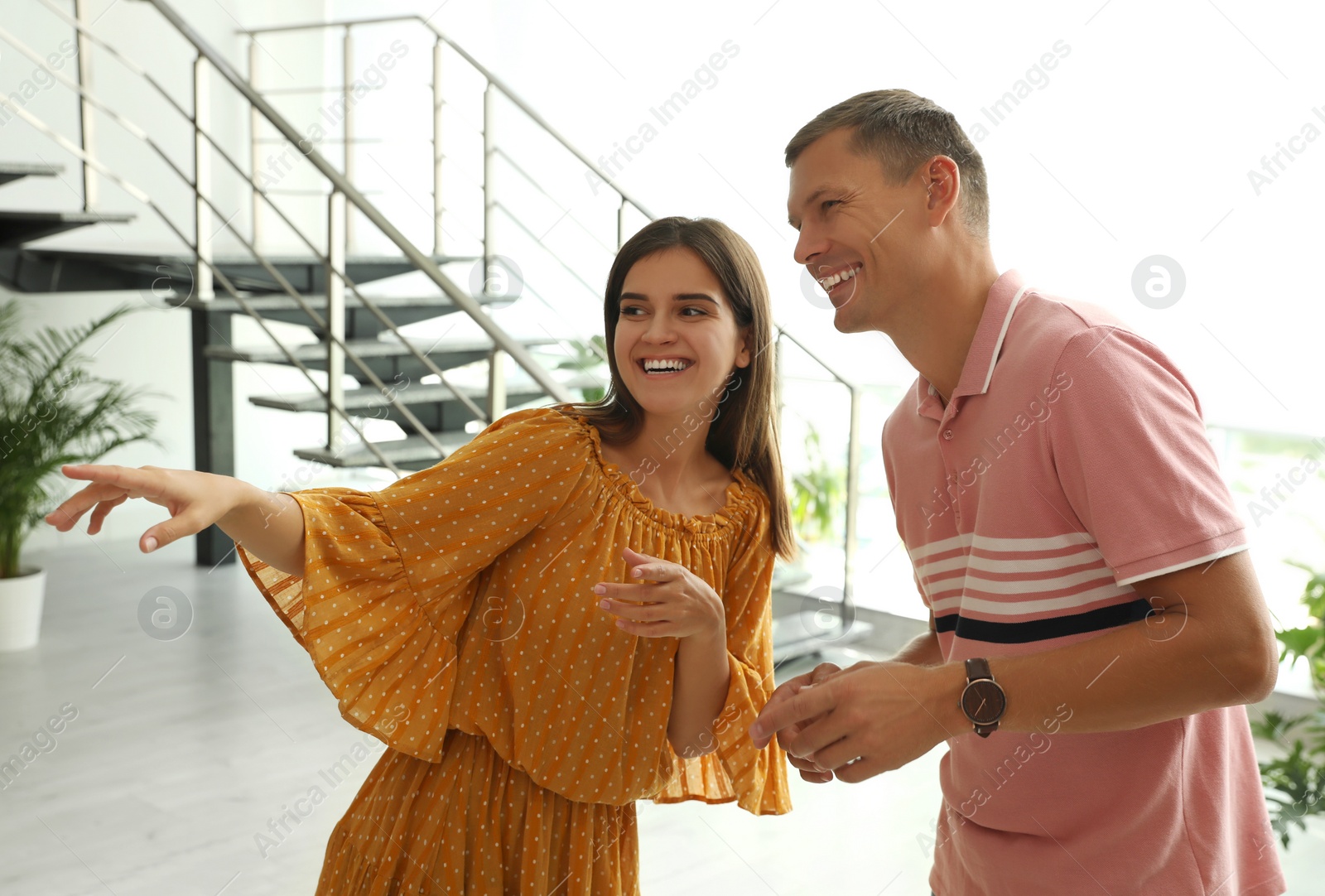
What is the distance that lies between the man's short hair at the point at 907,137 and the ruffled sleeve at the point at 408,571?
50cm

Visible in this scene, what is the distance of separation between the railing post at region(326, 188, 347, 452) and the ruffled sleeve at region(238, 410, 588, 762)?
2444 millimetres

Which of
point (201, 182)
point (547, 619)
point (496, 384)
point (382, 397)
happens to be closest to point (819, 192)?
point (547, 619)

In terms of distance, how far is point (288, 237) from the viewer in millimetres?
6715

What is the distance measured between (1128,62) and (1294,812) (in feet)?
8.39

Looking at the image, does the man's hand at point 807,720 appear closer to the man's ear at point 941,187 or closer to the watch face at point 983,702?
the watch face at point 983,702

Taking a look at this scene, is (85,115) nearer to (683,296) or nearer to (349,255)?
(349,255)

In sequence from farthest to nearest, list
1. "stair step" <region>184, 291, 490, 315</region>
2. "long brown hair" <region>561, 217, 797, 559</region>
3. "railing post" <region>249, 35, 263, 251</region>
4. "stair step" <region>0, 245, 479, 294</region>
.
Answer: "railing post" <region>249, 35, 263, 251</region> < "stair step" <region>0, 245, 479, 294</region> < "stair step" <region>184, 291, 490, 315</region> < "long brown hair" <region>561, 217, 797, 559</region>

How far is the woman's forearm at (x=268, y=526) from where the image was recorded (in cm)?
116

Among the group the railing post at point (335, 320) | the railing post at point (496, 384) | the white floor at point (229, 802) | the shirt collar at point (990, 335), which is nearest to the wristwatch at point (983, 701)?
the shirt collar at point (990, 335)

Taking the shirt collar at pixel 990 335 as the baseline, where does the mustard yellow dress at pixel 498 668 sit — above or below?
below

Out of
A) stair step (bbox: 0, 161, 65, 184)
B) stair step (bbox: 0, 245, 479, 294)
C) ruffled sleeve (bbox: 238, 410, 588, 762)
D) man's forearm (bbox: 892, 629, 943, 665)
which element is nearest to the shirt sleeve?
man's forearm (bbox: 892, 629, 943, 665)

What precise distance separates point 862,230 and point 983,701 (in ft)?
1.65

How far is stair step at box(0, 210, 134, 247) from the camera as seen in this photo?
4043 mm

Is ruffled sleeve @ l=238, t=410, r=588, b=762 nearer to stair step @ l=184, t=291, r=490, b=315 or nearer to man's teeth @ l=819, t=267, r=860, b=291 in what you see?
man's teeth @ l=819, t=267, r=860, b=291
